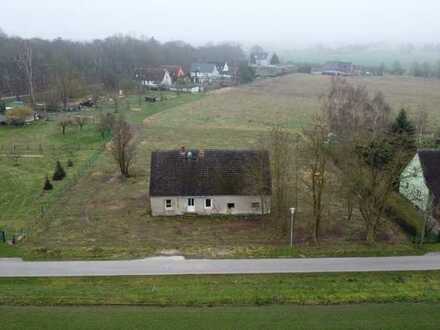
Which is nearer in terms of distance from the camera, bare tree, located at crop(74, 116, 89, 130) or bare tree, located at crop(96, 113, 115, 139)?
bare tree, located at crop(96, 113, 115, 139)

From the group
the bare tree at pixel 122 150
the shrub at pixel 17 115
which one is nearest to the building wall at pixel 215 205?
the bare tree at pixel 122 150

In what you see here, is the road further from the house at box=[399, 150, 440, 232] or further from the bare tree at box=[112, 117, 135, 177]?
the bare tree at box=[112, 117, 135, 177]

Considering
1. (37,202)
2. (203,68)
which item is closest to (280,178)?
(37,202)

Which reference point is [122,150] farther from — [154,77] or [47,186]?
[154,77]

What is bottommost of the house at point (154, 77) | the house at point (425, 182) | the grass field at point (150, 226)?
the grass field at point (150, 226)

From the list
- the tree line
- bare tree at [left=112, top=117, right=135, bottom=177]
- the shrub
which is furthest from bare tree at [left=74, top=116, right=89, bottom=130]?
bare tree at [left=112, top=117, right=135, bottom=177]

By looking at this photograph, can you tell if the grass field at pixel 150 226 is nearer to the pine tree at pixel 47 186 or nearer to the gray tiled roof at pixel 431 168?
the pine tree at pixel 47 186

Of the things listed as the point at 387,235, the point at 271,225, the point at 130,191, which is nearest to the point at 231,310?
the point at 271,225
